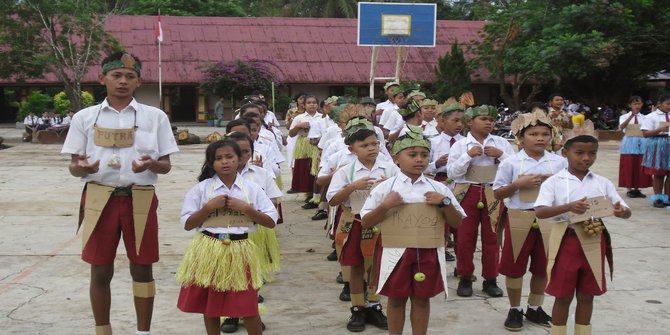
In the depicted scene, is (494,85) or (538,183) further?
(494,85)

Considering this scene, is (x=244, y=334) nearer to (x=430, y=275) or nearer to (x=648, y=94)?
(x=430, y=275)

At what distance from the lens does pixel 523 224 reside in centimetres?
574

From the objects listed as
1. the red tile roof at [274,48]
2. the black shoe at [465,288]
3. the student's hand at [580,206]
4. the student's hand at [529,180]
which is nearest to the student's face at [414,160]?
the student's hand at [580,206]

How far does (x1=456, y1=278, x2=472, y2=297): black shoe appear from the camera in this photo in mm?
6559

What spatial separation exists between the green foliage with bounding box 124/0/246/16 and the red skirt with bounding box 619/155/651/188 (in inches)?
1254

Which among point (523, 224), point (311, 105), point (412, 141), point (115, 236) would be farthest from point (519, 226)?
point (311, 105)

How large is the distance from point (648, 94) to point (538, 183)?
34.0 m

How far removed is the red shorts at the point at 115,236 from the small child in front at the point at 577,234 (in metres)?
2.52

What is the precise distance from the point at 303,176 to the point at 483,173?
17.9 ft

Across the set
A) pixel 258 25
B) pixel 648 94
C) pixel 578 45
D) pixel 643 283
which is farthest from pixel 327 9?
pixel 643 283

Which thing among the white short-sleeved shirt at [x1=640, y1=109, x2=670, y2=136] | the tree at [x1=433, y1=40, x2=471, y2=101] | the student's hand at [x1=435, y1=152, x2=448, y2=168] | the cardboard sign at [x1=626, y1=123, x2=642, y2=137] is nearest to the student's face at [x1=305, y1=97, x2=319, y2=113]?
the student's hand at [x1=435, y1=152, x2=448, y2=168]

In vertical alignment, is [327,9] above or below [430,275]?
above

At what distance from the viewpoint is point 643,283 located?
6961mm

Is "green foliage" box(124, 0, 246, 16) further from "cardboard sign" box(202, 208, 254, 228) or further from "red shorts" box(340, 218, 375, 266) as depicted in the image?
"cardboard sign" box(202, 208, 254, 228)
